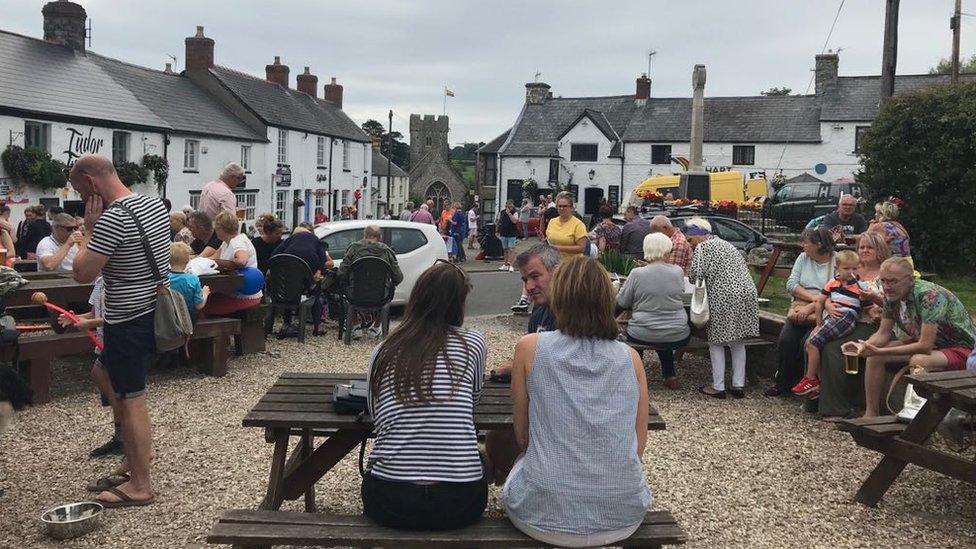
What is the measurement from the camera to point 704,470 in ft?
18.3

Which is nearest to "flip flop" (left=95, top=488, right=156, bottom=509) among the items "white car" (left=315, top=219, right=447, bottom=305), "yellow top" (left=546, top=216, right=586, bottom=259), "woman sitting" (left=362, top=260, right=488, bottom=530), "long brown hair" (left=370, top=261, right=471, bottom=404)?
"woman sitting" (left=362, top=260, right=488, bottom=530)

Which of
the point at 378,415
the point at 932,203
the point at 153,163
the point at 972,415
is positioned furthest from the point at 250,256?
the point at 153,163

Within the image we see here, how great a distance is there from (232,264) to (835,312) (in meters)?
5.39

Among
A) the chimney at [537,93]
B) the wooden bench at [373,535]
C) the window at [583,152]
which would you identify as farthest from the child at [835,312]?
the chimney at [537,93]

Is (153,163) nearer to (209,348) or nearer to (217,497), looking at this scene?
(209,348)

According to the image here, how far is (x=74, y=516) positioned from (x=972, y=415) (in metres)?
4.94

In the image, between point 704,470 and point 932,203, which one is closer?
point 704,470

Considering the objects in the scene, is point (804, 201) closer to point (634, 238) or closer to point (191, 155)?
point (634, 238)

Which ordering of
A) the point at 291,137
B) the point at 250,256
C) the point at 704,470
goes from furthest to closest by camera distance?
the point at 291,137 < the point at 250,256 < the point at 704,470

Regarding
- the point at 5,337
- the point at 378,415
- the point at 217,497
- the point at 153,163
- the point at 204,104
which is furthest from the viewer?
the point at 204,104

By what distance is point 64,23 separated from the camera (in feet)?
92.2

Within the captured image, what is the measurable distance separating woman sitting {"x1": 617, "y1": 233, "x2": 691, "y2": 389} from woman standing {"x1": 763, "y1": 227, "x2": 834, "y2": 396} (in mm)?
834

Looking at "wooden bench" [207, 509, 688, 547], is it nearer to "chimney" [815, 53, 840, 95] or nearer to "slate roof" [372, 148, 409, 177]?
"chimney" [815, 53, 840, 95]

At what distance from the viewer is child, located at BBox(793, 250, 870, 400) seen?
22.2 ft
